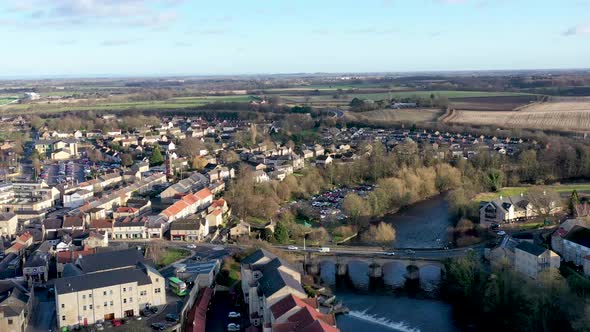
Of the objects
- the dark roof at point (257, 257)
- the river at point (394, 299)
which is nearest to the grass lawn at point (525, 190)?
the river at point (394, 299)

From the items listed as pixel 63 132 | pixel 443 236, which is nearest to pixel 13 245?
pixel 443 236

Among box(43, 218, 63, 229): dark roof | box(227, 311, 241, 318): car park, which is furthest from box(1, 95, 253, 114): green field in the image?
box(227, 311, 241, 318): car park

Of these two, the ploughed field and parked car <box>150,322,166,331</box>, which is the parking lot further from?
the ploughed field

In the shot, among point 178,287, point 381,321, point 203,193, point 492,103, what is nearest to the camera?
point 381,321

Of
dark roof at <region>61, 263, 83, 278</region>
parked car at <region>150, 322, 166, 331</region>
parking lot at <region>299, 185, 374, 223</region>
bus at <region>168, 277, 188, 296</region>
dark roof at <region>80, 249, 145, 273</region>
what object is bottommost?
parking lot at <region>299, 185, 374, 223</region>

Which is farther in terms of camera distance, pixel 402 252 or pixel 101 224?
pixel 101 224

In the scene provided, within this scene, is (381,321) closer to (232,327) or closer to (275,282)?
(275,282)

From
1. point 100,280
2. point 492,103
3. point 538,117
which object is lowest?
point 100,280

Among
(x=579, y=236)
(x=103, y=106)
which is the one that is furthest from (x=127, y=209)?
(x=103, y=106)
